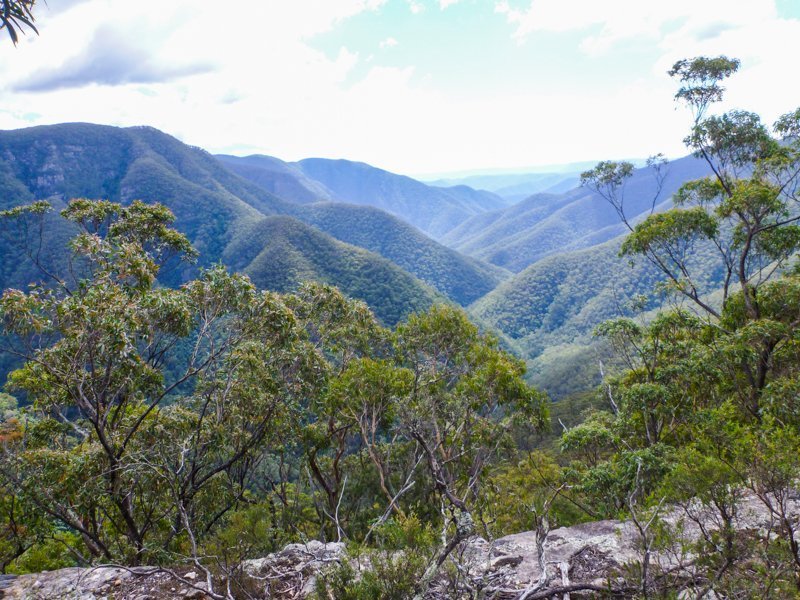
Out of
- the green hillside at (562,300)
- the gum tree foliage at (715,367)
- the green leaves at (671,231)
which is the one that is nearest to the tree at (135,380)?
the gum tree foliage at (715,367)

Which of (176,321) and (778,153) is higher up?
(778,153)

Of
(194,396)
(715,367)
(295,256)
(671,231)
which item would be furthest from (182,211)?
(715,367)

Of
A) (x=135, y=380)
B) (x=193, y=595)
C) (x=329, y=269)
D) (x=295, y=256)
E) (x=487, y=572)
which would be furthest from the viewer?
(x=329, y=269)

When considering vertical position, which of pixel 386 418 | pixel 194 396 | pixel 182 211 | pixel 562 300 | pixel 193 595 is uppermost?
pixel 182 211

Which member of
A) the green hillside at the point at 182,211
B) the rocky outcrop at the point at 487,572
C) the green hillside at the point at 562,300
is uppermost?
the green hillside at the point at 182,211

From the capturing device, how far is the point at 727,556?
14.2 ft

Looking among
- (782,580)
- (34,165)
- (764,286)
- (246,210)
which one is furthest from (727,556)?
(34,165)

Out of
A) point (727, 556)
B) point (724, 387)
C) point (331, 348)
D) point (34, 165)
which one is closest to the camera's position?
point (727, 556)

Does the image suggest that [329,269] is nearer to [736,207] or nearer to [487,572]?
[736,207]

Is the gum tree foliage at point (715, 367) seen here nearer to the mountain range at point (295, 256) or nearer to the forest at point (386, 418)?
the forest at point (386, 418)

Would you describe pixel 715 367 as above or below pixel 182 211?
below

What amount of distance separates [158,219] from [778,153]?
1878 cm

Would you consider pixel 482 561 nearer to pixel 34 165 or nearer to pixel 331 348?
pixel 331 348

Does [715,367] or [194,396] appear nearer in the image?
[715,367]
